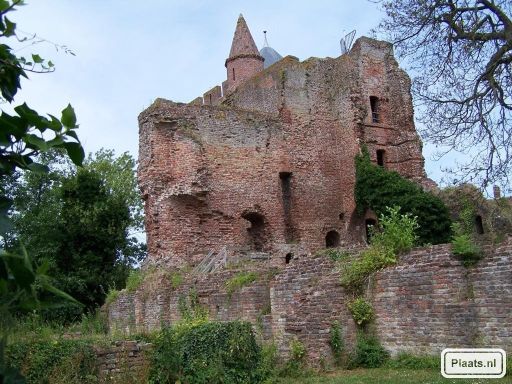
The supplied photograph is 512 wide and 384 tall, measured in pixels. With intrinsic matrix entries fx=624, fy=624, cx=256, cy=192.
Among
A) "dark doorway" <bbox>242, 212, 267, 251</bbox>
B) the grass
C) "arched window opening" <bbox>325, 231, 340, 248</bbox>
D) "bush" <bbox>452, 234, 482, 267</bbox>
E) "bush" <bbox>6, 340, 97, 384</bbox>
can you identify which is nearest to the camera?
"bush" <bbox>6, 340, 97, 384</bbox>

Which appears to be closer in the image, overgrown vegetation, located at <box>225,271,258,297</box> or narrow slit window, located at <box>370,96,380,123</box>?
overgrown vegetation, located at <box>225,271,258,297</box>

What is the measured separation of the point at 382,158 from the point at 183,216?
410 inches

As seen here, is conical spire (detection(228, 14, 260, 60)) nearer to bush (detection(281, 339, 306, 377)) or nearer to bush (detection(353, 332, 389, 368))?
bush (detection(281, 339, 306, 377))

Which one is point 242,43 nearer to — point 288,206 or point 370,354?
point 288,206

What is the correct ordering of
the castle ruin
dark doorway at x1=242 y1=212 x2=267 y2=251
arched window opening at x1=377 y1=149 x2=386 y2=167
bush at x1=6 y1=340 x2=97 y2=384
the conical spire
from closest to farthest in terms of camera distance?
bush at x1=6 y1=340 x2=97 y2=384, the castle ruin, dark doorway at x1=242 y1=212 x2=267 y2=251, arched window opening at x1=377 y1=149 x2=386 y2=167, the conical spire

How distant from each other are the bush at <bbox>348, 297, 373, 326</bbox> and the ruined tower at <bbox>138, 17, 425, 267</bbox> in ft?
34.8

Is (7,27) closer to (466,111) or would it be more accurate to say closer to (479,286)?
(479,286)

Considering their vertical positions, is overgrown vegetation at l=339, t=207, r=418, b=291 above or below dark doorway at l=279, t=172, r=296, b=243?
below

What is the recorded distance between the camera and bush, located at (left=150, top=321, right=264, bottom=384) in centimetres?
955

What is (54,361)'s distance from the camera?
8.72m

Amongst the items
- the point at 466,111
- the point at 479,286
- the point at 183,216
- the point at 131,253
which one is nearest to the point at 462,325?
the point at 479,286

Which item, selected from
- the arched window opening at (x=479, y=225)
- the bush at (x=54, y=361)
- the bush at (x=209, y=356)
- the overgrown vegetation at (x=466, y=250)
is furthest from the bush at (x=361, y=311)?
the arched window opening at (x=479, y=225)

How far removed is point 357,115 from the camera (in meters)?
28.8

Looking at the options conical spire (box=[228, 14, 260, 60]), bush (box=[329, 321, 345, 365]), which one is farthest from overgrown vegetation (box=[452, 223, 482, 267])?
conical spire (box=[228, 14, 260, 60])
